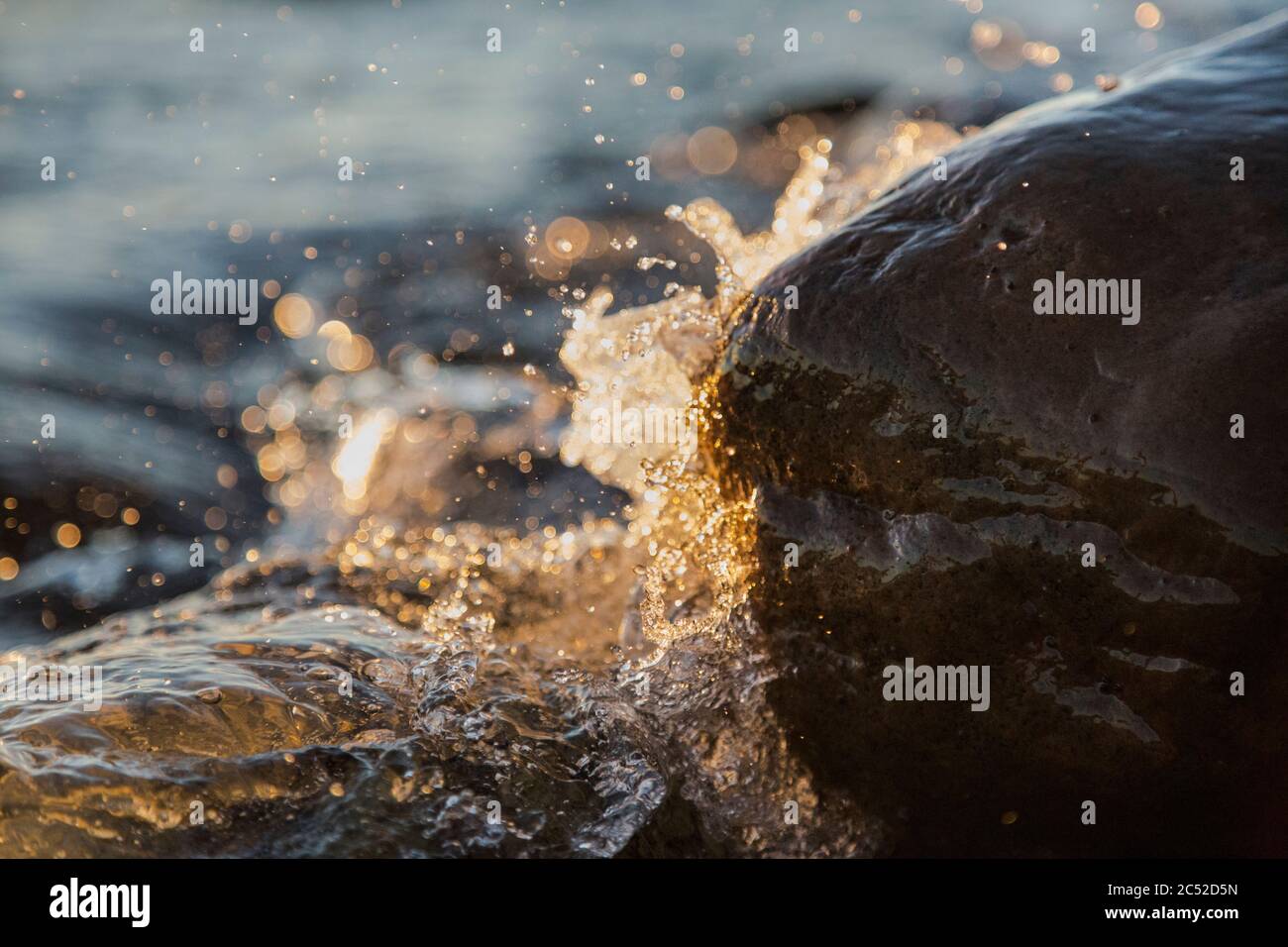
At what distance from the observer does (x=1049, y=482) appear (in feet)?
7.98

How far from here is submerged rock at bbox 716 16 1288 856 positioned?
234 centimetres

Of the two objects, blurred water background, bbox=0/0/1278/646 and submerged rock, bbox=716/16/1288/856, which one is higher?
blurred water background, bbox=0/0/1278/646

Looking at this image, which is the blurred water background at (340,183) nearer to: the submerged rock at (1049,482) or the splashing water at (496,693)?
the splashing water at (496,693)

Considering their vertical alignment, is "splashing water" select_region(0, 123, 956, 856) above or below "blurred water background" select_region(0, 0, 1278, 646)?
below

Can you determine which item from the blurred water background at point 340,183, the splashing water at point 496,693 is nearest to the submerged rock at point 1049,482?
the splashing water at point 496,693

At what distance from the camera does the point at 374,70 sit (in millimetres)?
10523

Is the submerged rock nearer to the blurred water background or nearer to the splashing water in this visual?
the splashing water

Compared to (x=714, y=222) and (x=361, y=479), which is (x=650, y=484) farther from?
(x=361, y=479)

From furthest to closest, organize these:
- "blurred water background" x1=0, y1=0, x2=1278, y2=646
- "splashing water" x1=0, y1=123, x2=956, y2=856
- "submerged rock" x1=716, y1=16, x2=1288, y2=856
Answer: "blurred water background" x1=0, y1=0, x2=1278, y2=646
"splashing water" x1=0, y1=123, x2=956, y2=856
"submerged rock" x1=716, y1=16, x2=1288, y2=856

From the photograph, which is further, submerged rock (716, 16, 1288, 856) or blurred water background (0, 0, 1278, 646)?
blurred water background (0, 0, 1278, 646)

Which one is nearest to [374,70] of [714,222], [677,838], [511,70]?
[511,70]

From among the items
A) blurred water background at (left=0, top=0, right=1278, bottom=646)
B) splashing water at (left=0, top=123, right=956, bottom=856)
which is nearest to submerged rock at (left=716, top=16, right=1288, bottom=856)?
splashing water at (left=0, top=123, right=956, bottom=856)

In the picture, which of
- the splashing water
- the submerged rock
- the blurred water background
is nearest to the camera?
the submerged rock

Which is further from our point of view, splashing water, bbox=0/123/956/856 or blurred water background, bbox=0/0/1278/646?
blurred water background, bbox=0/0/1278/646
